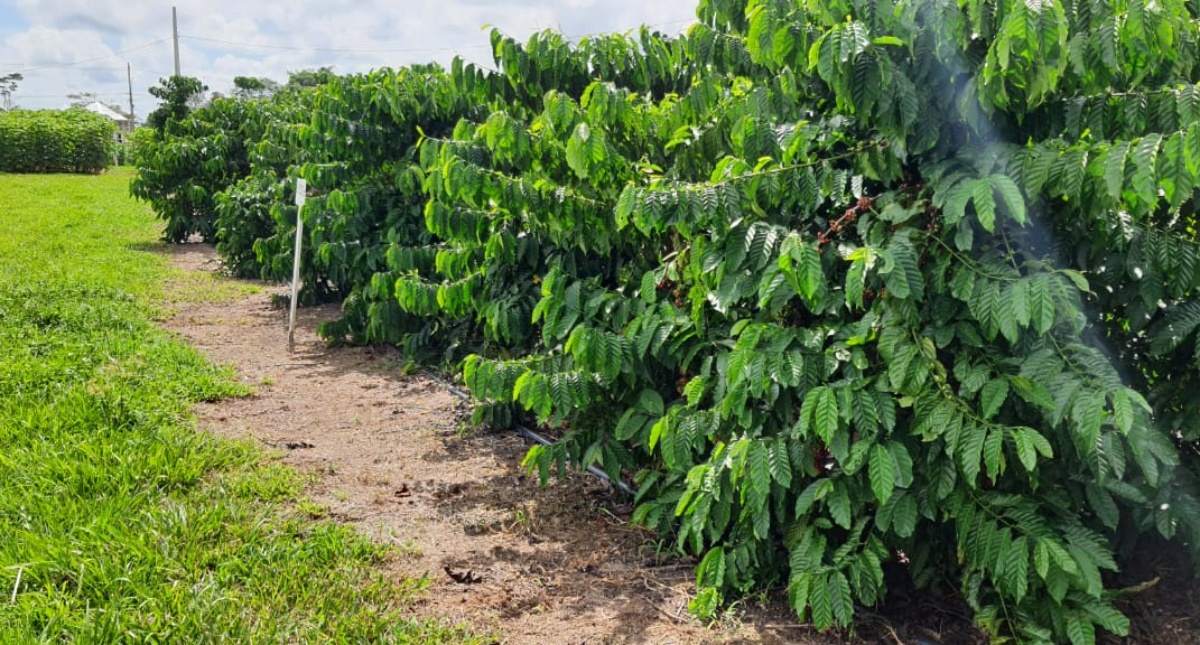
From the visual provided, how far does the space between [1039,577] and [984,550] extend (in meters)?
0.16

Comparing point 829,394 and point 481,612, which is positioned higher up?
point 829,394

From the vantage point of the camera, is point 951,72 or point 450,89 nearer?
point 951,72

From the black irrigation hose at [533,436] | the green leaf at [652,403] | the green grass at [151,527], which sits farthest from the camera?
the black irrigation hose at [533,436]

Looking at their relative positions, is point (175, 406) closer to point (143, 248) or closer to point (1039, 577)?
point (1039, 577)

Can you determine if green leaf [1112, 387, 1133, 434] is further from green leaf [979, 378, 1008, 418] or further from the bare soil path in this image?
the bare soil path

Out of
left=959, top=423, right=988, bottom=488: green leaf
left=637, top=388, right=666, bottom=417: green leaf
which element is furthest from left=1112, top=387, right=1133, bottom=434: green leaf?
left=637, top=388, right=666, bottom=417: green leaf

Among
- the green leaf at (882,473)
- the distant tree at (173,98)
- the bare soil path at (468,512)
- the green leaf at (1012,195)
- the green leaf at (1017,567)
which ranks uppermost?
the distant tree at (173,98)

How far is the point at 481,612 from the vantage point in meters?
2.77

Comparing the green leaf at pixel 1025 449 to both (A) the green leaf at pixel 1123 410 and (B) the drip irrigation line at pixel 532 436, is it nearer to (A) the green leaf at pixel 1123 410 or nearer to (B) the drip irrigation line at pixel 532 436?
(A) the green leaf at pixel 1123 410

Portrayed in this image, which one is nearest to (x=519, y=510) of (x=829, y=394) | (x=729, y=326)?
(x=729, y=326)

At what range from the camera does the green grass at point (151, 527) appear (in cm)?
253

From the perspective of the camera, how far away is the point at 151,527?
9.86 feet

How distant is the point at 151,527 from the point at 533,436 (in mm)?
1983

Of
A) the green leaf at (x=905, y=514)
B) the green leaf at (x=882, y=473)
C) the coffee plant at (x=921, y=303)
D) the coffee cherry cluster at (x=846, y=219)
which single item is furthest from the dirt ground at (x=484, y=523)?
the coffee cherry cluster at (x=846, y=219)
